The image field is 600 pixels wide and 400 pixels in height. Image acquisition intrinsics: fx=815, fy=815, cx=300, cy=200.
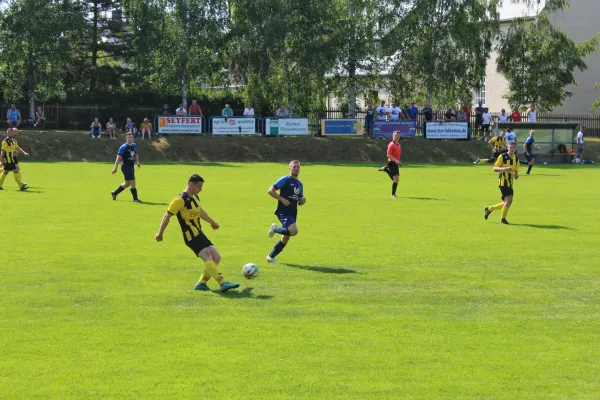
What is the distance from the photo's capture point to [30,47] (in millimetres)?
49156

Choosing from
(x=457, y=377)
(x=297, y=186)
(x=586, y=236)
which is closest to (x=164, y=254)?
(x=297, y=186)

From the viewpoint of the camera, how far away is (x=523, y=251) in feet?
52.4

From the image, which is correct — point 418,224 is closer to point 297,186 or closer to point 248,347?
point 297,186

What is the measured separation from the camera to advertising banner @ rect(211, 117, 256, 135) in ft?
150

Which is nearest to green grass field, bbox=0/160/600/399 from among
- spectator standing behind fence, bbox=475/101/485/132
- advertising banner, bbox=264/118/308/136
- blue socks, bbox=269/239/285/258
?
blue socks, bbox=269/239/285/258

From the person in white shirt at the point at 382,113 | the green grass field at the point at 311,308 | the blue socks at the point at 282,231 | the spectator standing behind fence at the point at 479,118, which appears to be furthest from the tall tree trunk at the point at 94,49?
the blue socks at the point at 282,231

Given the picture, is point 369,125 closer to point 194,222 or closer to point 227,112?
point 227,112

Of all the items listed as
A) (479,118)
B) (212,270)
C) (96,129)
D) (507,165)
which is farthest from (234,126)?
(212,270)

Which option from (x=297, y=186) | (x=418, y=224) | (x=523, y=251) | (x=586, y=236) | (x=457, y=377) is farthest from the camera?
(x=418, y=224)

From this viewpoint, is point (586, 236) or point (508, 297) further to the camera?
point (586, 236)

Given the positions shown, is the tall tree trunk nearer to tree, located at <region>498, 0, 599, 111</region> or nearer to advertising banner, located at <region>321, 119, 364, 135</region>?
advertising banner, located at <region>321, 119, 364, 135</region>

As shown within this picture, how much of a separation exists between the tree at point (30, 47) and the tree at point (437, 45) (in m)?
20.6

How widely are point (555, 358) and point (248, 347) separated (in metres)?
3.46

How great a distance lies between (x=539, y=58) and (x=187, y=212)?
47510 mm
